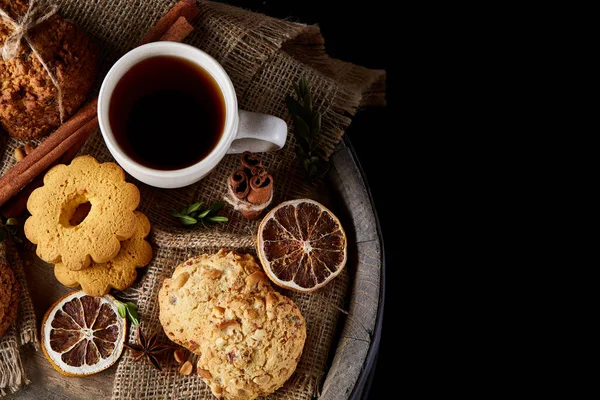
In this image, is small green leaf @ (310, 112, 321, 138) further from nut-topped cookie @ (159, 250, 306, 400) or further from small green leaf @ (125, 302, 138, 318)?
small green leaf @ (125, 302, 138, 318)

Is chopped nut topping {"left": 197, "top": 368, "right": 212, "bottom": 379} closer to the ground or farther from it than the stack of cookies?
closer to the ground

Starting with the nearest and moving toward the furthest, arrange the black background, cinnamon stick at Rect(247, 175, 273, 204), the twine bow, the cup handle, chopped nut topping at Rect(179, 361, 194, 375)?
the twine bow < the cup handle < cinnamon stick at Rect(247, 175, 273, 204) < chopped nut topping at Rect(179, 361, 194, 375) < the black background

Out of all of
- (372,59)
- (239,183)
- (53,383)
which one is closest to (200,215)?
(239,183)

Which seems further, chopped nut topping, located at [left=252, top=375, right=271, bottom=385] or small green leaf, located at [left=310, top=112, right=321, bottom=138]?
small green leaf, located at [left=310, top=112, right=321, bottom=138]

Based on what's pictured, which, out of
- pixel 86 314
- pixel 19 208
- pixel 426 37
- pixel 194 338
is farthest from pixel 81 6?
pixel 426 37

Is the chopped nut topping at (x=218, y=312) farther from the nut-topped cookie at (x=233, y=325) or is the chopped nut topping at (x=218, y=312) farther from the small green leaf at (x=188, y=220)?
the small green leaf at (x=188, y=220)

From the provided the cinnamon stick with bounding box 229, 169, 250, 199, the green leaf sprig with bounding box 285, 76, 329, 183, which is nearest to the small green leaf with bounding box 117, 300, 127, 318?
the cinnamon stick with bounding box 229, 169, 250, 199

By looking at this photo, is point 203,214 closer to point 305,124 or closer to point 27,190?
point 305,124
